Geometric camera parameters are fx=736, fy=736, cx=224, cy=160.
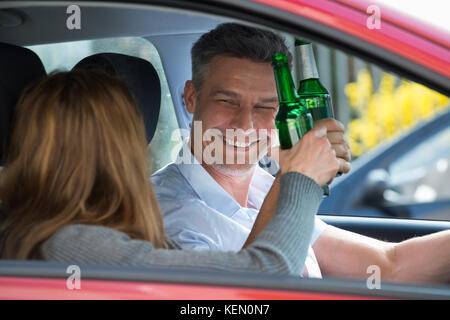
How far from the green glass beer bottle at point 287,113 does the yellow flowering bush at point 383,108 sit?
6572 millimetres

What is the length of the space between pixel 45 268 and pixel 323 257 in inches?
48.8

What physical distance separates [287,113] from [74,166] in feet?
2.09

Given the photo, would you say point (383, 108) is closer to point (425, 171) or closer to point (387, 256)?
point (425, 171)

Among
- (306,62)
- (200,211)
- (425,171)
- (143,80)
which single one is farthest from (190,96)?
(425,171)

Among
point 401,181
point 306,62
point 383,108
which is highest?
point 383,108

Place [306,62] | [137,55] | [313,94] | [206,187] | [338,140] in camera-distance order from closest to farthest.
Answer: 1. [338,140]
2. [306,62]
3. [313,94]
4. [206,187]
5. [137,55]

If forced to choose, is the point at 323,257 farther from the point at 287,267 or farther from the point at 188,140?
the point at 287,267

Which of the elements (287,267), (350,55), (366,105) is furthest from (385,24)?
(366,105)

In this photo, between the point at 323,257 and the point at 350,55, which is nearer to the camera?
the point at 350,55

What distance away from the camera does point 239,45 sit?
2363 millimetres

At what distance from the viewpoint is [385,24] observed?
4.86 feet

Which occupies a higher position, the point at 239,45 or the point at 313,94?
the point at 239,45

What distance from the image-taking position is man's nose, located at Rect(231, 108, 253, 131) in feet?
7.68

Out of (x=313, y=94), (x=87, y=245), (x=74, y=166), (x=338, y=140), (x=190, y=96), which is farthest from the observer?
(x=190, y=96)
